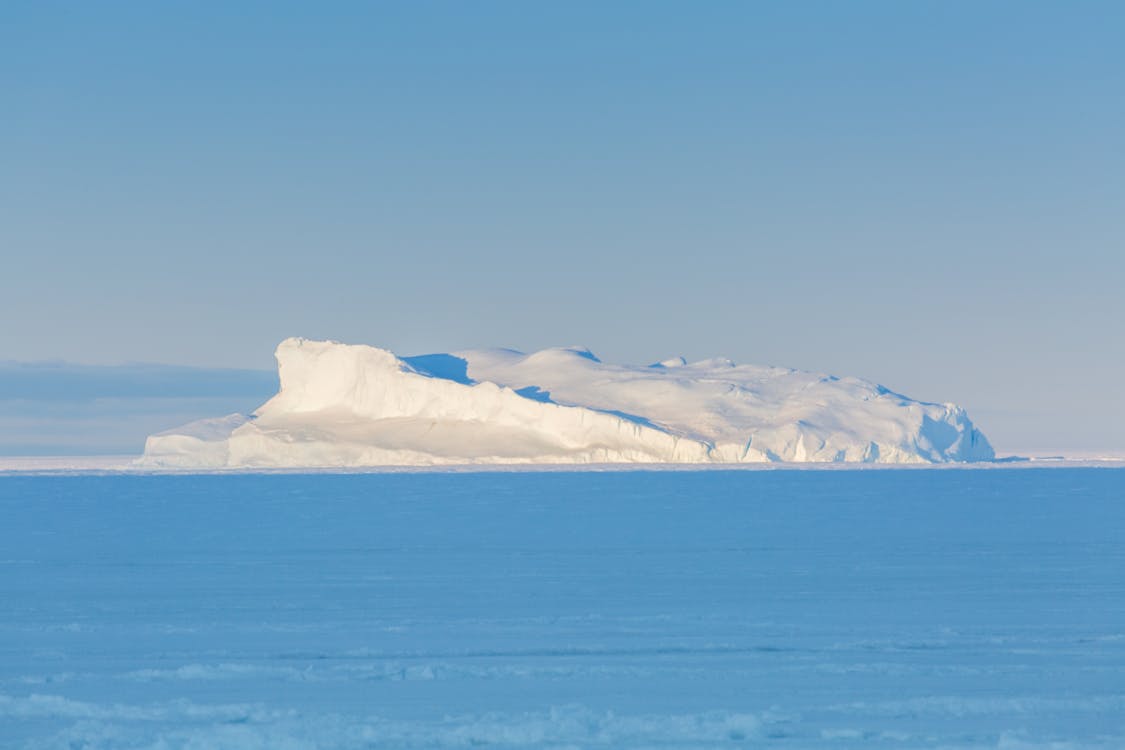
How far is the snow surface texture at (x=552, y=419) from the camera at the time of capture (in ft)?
206

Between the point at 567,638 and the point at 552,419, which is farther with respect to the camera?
the point at 552,419

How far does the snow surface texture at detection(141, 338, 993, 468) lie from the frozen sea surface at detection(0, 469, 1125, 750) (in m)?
29.4

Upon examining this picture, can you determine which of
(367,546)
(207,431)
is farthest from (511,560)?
(207,431)

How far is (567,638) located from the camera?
15727 mm

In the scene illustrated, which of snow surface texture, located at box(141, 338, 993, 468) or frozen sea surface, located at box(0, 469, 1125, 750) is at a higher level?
snow surface texture, located at box(141, 338, 993, 468)

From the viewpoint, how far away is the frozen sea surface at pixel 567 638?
39.2 ft

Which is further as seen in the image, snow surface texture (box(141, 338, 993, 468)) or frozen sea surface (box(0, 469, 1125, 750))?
snow surface texture (box(141, 338, 993, 468))

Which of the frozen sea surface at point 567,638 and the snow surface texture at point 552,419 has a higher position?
the snow surface texture at point 552,419

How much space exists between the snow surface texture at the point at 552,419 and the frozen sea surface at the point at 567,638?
29.4 m

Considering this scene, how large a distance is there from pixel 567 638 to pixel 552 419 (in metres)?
49.0

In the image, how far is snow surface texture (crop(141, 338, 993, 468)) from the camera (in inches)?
2477

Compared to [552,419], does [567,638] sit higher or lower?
lower

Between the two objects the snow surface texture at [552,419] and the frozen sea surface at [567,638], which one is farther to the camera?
the snow surface texture at [552,419]

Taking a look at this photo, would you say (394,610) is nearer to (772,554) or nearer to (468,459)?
(772,554)
